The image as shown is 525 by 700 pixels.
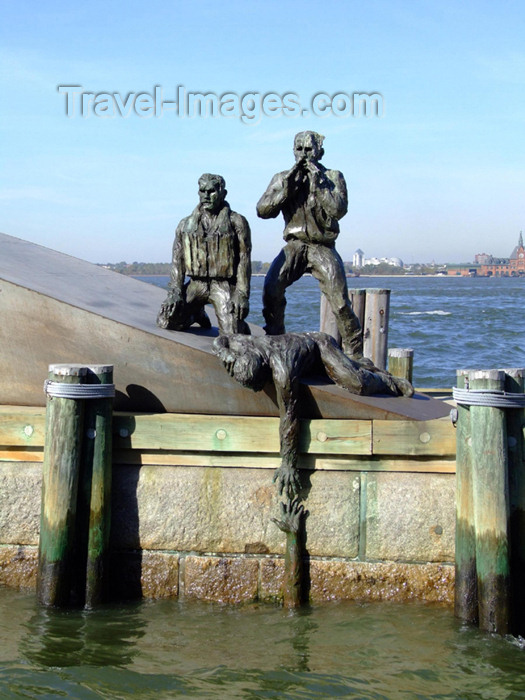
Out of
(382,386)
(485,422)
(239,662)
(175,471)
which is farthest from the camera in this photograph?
(382,386)

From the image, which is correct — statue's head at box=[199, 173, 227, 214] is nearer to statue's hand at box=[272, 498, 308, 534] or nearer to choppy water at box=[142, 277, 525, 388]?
statue's hand at box=[272, 498, 308, 534]

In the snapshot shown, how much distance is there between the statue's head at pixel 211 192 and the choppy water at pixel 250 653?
2.76 meters

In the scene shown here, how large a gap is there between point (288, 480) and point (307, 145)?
263cm

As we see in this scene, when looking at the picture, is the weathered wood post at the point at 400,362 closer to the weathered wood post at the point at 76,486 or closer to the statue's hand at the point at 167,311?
the statue's hand at the point at 167,311

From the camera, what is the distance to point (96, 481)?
581 cm

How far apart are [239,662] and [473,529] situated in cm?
165

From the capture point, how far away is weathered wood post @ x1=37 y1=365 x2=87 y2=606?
572 cm

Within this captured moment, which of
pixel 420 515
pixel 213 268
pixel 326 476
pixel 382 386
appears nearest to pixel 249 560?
pixel 326 476

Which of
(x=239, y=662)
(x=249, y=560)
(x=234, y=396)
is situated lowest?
(x=239, y=662)

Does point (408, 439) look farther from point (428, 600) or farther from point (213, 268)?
point (213, 268)

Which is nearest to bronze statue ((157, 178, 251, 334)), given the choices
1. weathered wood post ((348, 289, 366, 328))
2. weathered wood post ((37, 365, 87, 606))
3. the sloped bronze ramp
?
the sloped bronze ramp

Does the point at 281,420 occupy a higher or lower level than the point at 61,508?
higher

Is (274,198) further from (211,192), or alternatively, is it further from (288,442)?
(288,442)

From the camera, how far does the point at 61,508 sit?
572cm
